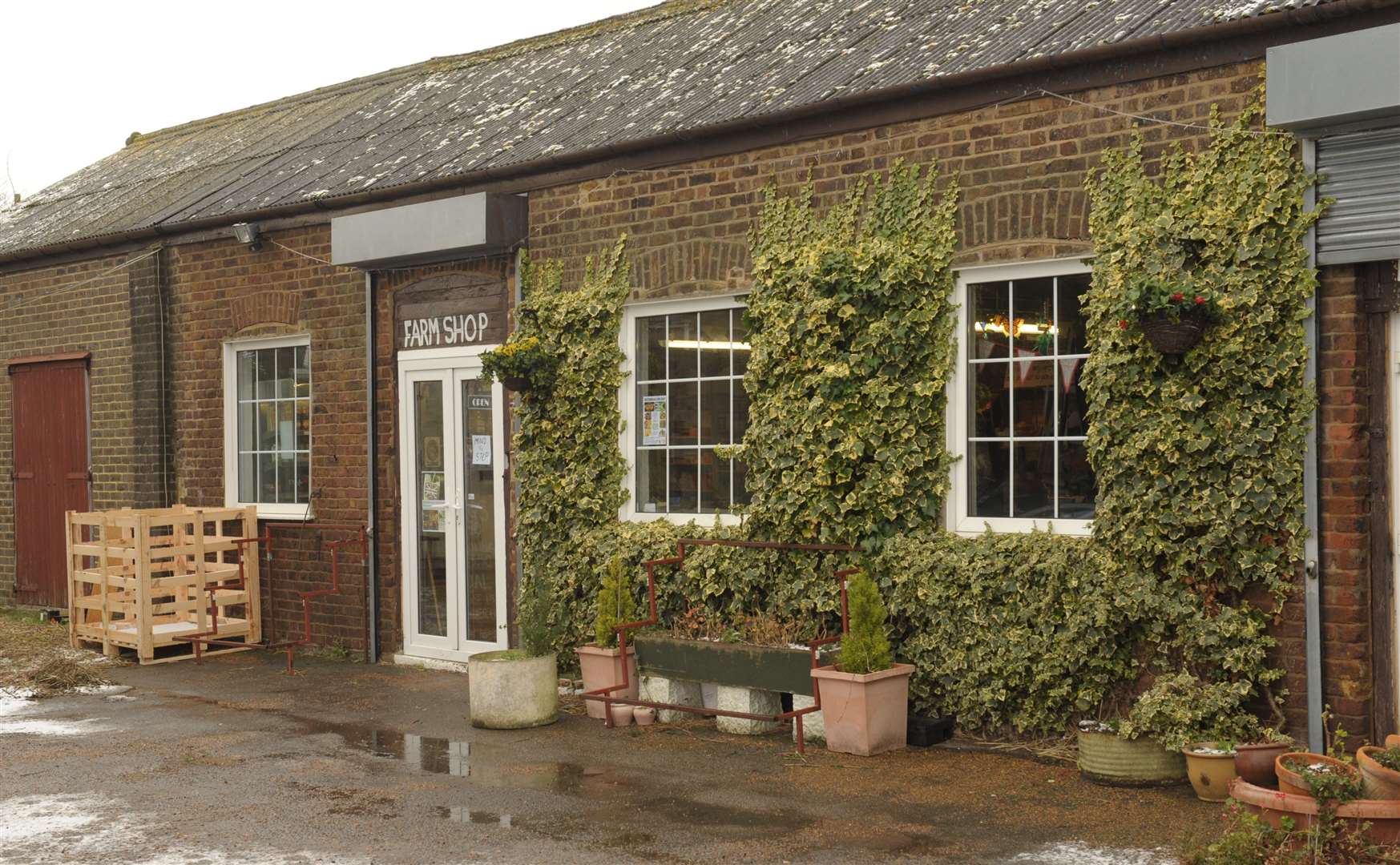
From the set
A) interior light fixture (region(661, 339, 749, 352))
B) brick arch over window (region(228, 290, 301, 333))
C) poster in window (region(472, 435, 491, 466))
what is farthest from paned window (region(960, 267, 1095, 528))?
brick arch over window (region(228, 290, 301, 333))

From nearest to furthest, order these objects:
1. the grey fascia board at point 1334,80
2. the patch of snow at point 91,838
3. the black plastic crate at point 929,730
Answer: the patch of snow at point 91,838 → the grey fascia board at point 1334,80 → the black plastic crate at point 929,730

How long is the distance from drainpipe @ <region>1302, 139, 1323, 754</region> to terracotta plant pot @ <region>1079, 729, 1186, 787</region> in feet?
1.99

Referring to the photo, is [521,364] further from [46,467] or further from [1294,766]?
[46,467]

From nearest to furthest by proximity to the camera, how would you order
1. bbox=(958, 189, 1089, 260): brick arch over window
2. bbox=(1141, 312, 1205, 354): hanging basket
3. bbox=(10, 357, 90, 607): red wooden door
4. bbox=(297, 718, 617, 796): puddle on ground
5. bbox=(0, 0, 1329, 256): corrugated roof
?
1. bbox=(1141, 312, 1205, 354): hanging basket
2. bbox=(297, 718, 617, 796): puddle on ground
3. bbox=(958, 189, 1089, 260): brick arch over window
4. bbox=(0, 0, 1329, 256): corrugated roof
5. bbox=(10, 357, 90, 607): red wooden door

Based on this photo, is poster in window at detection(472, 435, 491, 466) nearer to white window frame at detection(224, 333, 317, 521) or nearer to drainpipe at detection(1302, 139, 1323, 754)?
white window frame at detection(224, 333, 317, 521)

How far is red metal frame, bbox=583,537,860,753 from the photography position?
25.7 feet

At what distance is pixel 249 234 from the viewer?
39.8ft

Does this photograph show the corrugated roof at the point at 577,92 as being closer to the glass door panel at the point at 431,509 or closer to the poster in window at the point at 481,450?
the glass door panel at the point at 431,509

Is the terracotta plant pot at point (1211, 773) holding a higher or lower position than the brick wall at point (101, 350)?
lower

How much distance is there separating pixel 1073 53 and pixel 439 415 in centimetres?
560

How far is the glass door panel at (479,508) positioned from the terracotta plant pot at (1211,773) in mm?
5542

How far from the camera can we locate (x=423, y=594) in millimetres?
11164

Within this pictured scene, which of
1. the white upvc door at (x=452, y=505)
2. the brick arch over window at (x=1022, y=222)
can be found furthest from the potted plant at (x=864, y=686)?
the white upvc door at (x=452, y=505)

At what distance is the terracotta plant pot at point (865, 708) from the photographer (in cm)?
756
